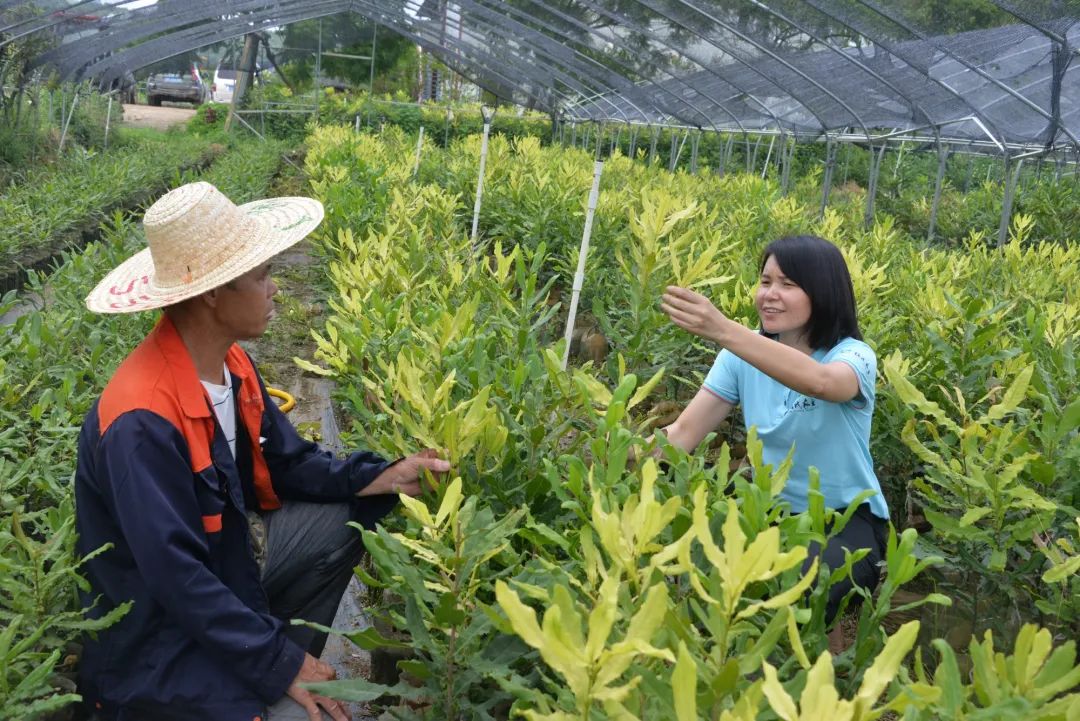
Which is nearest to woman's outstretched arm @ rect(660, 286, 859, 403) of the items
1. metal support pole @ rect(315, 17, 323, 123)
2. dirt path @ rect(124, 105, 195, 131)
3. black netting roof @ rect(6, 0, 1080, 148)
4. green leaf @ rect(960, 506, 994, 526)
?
green leaf @ rect(960, 506, 994, 526)

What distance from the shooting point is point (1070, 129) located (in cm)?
926

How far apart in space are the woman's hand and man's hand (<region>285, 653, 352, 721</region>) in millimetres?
1145

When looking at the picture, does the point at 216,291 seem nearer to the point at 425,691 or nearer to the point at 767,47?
the point at 425,691

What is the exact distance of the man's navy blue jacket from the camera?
2.16 m

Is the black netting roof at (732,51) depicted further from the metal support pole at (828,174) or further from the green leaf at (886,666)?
→ the green leaf at (886,666)

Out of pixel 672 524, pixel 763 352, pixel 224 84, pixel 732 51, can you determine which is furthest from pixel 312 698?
pixel 224 84

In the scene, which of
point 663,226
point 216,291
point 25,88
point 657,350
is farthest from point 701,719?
point 25,88

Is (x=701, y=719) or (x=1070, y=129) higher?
(x=701, y=719)

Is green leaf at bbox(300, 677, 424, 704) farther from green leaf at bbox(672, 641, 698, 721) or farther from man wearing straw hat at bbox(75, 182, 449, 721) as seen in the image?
green leaf at bbox(672, 641, 698, 721)

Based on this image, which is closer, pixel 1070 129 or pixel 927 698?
pixel 927 698

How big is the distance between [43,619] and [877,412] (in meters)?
2.62

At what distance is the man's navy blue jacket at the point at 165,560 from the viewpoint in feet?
7.10

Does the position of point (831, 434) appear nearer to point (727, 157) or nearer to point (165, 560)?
point (165, 560)

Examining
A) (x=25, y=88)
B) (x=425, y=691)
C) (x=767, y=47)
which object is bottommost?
(x=25, y=88)
